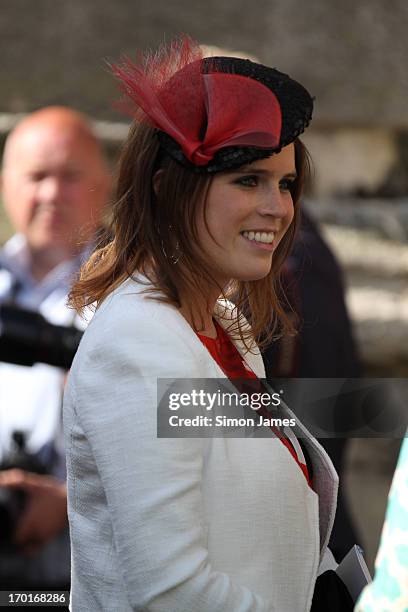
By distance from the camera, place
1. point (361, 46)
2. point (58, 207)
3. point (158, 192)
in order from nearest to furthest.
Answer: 1. point (158, 192)
2. point (58, 207)
3. point (361, 46)

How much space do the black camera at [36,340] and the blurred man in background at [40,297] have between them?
4.1 inches

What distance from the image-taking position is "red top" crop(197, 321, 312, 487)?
129 centimetres

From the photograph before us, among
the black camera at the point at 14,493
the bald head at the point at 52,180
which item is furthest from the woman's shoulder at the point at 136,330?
the bald head at the point at 52,180

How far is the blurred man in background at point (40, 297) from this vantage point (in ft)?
7.79

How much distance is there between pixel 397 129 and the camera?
11.4 ft

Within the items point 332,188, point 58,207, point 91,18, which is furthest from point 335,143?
point 58,207

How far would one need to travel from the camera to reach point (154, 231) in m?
1.30

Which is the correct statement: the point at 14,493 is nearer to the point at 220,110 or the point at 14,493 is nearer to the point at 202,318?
the point at 202,318

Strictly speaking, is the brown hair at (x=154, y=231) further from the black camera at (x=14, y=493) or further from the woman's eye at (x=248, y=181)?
the black camera at (x=14, y=493)

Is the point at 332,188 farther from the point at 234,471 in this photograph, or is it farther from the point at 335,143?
the point at 234,471

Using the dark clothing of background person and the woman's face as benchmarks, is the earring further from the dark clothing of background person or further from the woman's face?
the dark clothing of background person

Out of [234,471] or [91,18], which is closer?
[234,471]

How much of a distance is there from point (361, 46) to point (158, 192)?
7.38 feet

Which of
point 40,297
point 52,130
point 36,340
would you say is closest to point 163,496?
point 36,340
